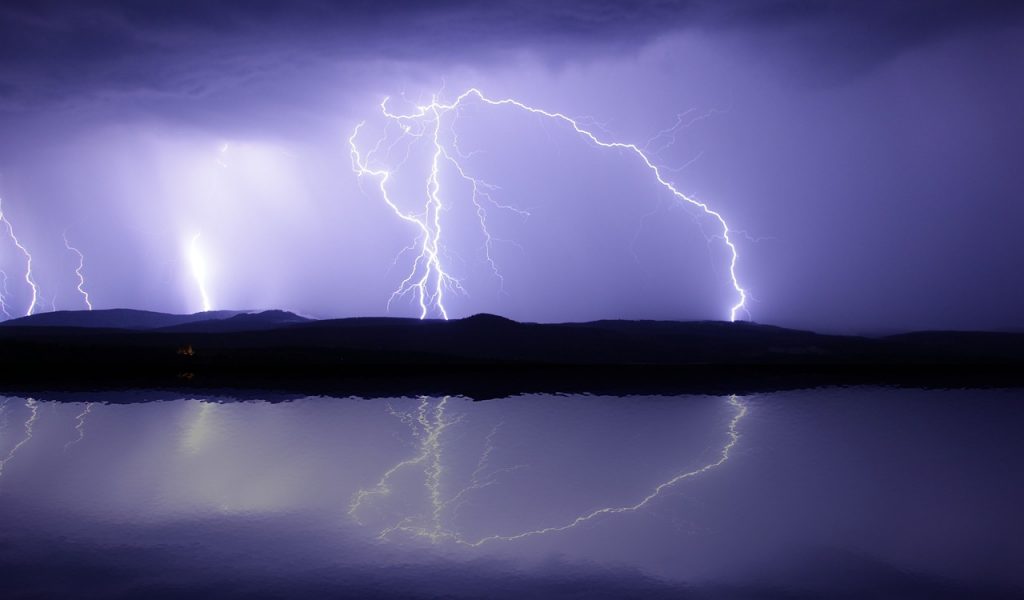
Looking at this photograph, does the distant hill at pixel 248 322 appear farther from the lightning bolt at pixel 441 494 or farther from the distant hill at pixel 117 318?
the lightning bolt at pixel 441 494

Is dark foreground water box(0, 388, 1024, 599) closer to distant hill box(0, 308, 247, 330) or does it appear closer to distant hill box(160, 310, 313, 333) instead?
distant hill box(160, 310, 313, 333)

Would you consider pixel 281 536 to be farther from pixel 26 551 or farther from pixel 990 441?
pixel 990 441

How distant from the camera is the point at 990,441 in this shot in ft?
13.9

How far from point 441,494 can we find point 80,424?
309 cm

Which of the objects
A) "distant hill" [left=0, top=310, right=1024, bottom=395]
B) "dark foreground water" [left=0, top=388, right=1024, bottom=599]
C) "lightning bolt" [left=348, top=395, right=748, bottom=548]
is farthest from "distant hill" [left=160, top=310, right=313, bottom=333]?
"lightning bolt" [left=348, top=395, right=748, bottom=548]

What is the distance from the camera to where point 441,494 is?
3039 mm

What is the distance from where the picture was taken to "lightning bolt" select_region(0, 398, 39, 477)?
363cm

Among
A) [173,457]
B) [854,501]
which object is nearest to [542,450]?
[854,501]

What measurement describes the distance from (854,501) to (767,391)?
3152mm

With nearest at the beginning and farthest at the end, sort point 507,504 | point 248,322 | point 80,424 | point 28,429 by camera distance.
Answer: point 507,504 → point 28,429 → point 80,424 → point 248,322

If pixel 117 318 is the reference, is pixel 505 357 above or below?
below

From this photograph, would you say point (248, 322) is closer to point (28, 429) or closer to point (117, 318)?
point (117, 318)

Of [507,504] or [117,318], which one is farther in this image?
[117,318]

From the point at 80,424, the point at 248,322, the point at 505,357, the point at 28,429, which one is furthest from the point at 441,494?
the point at 248,322
